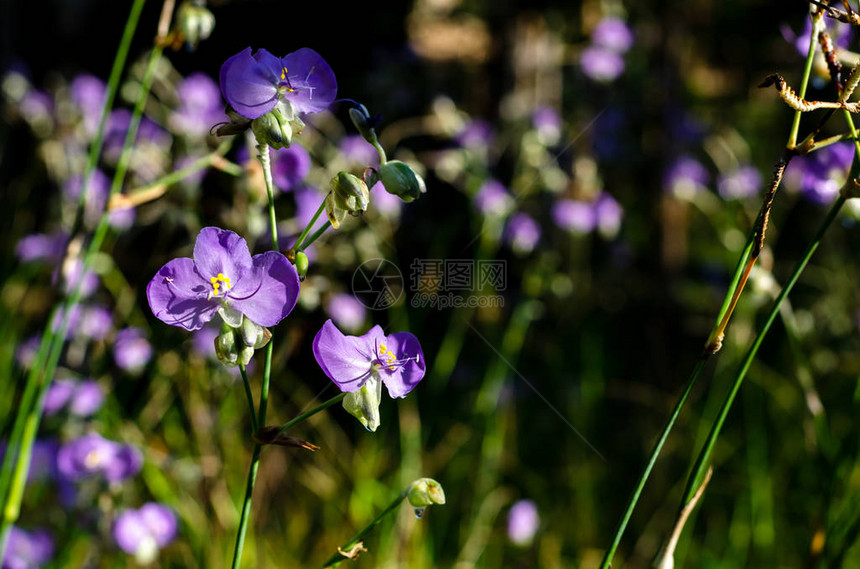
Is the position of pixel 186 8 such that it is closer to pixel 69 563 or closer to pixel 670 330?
pixel 69 563

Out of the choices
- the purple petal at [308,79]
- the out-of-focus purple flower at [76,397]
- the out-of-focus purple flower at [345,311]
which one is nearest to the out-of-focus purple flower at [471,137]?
the out-of-focus purple flower at [345,311]

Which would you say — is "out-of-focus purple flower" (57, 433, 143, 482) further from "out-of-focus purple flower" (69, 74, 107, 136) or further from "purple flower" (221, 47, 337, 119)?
"out-of-focus purple flower" (69, 74, 107, 136)

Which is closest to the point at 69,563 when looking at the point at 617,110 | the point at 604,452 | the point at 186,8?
the point at 186,8

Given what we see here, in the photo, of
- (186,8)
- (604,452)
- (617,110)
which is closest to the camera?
(186,8)

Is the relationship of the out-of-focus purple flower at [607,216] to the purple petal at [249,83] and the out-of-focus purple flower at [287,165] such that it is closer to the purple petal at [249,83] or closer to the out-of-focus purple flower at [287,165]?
the out-of-focus purple flower at [287,165]

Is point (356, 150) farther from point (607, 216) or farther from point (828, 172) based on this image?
point (828, 172)

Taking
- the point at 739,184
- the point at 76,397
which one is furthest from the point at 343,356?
the point at 739,184
